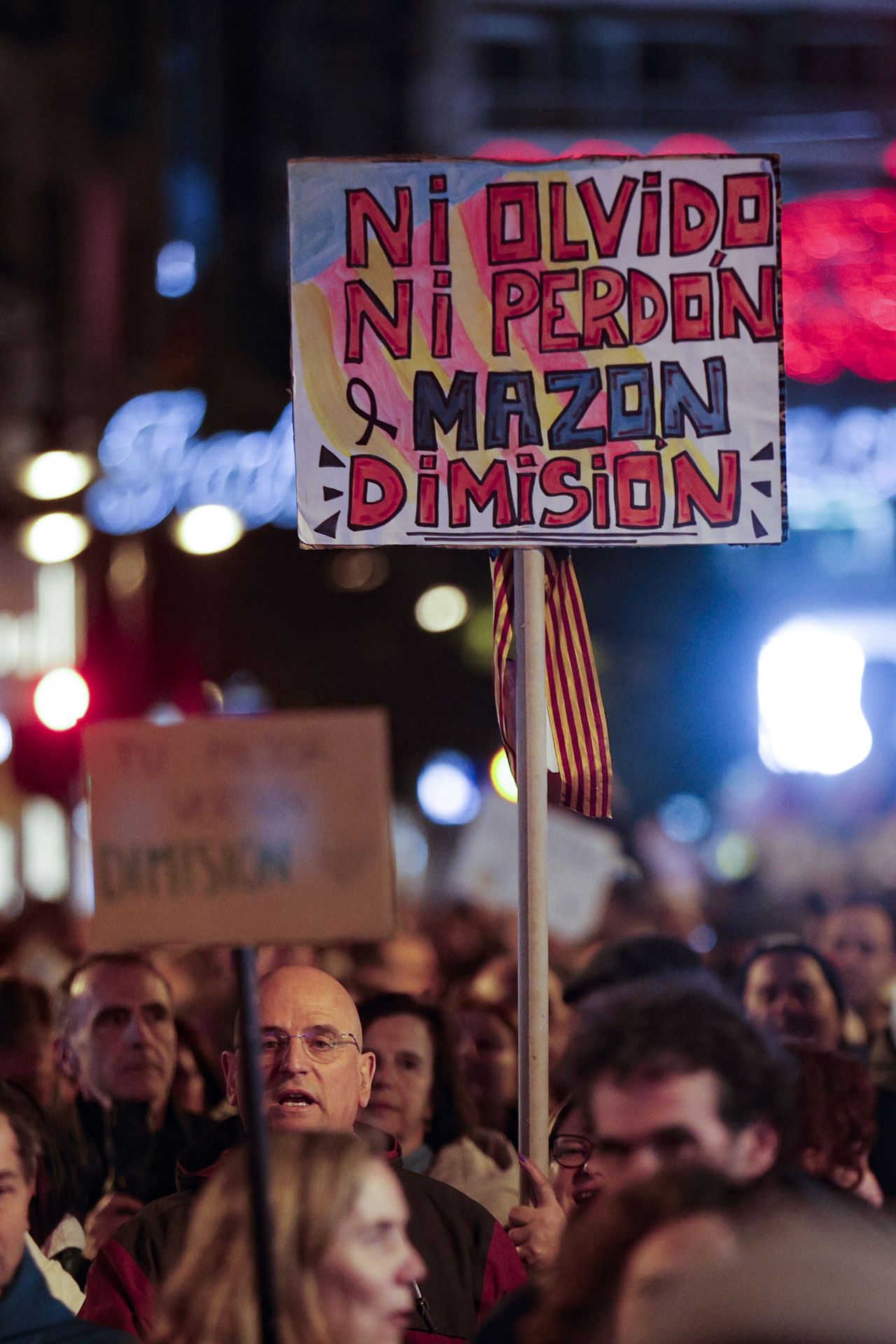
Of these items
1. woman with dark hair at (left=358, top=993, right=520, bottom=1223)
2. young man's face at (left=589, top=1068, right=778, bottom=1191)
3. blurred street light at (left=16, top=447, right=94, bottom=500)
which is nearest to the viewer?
young man's face at (left=589, top=1068, right=778, bottom=1191)

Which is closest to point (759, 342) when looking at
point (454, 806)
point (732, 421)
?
point (732, 421)

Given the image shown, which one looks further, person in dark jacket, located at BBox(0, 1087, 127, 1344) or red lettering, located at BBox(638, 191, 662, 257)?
red lettering, located at BBox(638, 191, 662, 257)

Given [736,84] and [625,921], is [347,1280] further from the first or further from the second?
[736,84]

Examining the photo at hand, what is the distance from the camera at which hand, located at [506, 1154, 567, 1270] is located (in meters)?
3.65

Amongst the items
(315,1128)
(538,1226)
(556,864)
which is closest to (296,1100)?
(315,1128)

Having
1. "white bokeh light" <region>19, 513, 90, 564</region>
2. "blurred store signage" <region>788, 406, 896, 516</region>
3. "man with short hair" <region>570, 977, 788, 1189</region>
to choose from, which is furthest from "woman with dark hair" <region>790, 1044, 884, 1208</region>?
"blurred store signage" <region>788, 406, 896, 516</region>

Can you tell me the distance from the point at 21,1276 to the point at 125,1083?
6.79 ft

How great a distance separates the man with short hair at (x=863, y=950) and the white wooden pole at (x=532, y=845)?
12.6 ft

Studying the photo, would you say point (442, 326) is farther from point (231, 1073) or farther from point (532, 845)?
point (231, 1073)

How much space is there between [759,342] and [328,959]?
6.71 meters

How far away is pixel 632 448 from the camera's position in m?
4.20

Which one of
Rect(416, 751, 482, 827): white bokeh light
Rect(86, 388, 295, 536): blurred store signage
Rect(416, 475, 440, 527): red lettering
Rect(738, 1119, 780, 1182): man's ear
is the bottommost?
Rect(416, 751, 482, 827): white bokeh light

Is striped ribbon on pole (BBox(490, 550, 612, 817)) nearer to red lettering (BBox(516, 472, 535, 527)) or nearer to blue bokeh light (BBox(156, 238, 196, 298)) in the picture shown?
red lettering (BBox(516, 472, 535, 527))

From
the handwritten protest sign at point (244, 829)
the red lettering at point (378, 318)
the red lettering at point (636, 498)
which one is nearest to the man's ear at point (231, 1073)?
the handwritten protest sign at point (244, 829)
